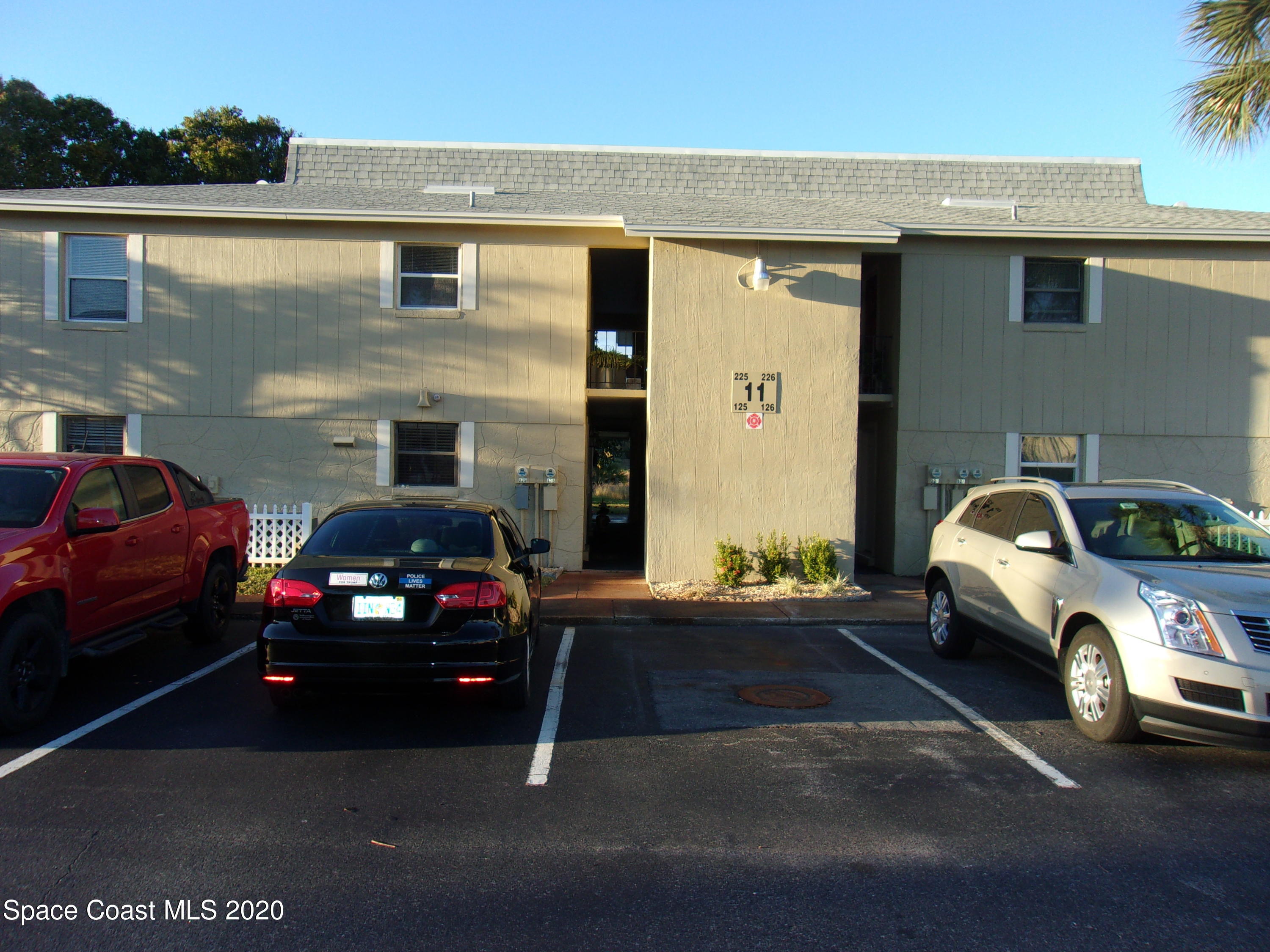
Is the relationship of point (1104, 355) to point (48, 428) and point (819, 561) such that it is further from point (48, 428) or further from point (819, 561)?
point (48, 428)

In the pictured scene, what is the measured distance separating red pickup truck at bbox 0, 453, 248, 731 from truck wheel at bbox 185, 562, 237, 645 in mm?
12

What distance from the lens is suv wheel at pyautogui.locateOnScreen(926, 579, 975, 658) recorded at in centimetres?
779

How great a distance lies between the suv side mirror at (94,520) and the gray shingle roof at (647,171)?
1175 cm

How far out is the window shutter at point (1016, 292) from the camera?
527 inches

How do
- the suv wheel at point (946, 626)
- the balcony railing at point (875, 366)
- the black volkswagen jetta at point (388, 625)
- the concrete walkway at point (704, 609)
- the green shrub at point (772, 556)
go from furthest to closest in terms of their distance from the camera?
the balcony railing at point (875, 366), the green shrub at point (772, 556), the concrete walkway at point (704, 609), the suv wheel at point (946, 626), the black volkswagen jetta at point (388, 625)

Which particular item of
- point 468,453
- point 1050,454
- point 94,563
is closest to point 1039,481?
point 94,563

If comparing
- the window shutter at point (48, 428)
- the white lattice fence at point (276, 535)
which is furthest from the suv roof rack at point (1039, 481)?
the window shutter at point (48, 428)

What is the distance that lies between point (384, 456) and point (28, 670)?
791 cm

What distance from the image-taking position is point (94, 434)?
13211 millimetres

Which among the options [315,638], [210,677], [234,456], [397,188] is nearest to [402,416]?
Answer: [234,456]

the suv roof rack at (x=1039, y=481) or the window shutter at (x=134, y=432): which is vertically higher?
the window shutter at (x=134, y=432)

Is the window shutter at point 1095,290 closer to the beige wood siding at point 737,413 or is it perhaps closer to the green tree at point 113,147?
the beige wood siding at point 737,413

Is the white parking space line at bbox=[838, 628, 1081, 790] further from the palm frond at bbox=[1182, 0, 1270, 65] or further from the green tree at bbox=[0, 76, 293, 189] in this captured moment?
the green tree at bbox=[0, 76, 293, 189]

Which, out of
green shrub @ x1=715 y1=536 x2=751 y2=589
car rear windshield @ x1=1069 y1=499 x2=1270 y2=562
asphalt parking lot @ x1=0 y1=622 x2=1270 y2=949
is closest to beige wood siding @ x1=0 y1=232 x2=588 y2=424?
green shrub @ x1=715 y1=536 x2=751 y2=589
